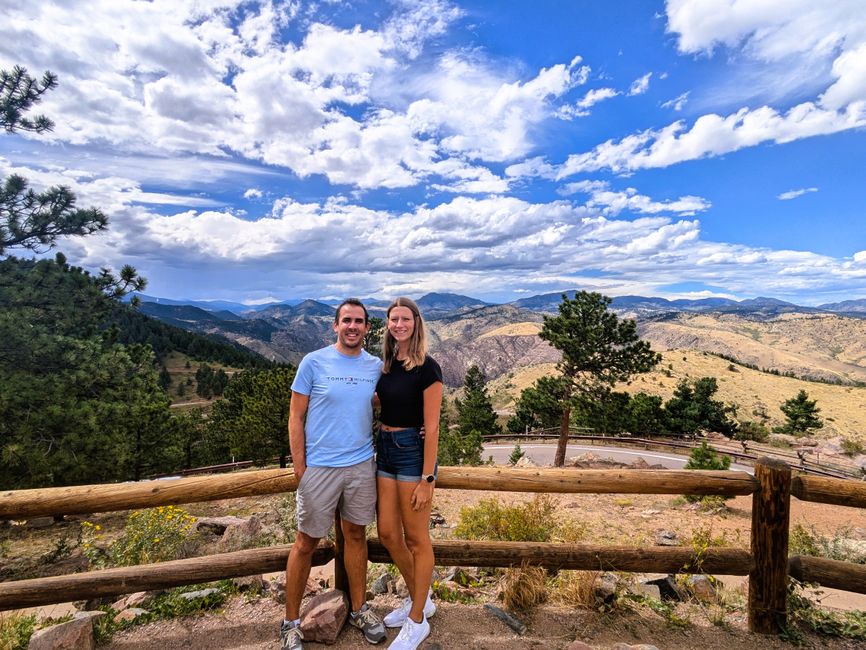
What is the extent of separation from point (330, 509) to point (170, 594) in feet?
6.91

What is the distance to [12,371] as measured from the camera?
10.3 meters

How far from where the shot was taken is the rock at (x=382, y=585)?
4.18m

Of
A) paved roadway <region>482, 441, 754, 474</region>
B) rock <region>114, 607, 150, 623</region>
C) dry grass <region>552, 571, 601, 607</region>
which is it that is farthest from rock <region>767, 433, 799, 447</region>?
rock <region>114, 607, 150, 623</region>

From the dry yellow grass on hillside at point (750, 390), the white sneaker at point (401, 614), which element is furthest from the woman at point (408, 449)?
the dry yellow grass on hillside at point (750, 390)

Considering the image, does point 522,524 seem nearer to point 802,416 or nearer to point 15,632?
point 15,632

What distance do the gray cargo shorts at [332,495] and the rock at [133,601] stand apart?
2.00 meters

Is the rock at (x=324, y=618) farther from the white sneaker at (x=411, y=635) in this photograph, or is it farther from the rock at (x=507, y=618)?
the rock at (x=507, y=618)

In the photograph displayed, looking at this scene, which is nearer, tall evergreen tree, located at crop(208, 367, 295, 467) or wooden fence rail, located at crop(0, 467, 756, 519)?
wooden fence rail, located at crop(0, 467, 756, 519)

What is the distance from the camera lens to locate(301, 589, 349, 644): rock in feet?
10.8

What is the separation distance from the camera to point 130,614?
3.63m

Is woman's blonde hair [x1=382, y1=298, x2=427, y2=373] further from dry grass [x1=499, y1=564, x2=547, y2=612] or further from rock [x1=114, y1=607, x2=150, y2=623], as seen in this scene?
rock [x1=114, y1=607, x2=150, y2=623]

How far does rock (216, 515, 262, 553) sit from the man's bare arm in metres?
4.95

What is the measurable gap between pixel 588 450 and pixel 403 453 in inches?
1071

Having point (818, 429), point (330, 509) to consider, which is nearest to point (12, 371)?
point (330, 509)
